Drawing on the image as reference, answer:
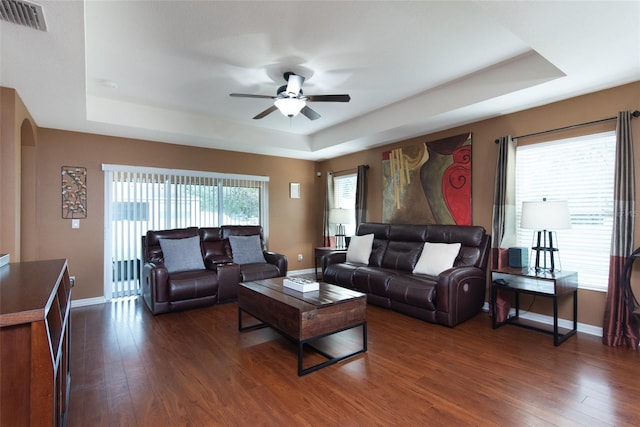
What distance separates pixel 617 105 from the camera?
304cm

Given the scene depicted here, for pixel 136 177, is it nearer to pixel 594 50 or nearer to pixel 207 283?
pixel 207 283

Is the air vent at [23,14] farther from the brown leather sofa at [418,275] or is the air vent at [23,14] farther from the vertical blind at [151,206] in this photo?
the brown leather sofa at [418,275]

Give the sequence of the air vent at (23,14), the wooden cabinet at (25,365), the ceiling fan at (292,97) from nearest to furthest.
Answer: the wooden cabinet at (25,365) < the air vent at (23,14) < the ceiling fan at (292,97)

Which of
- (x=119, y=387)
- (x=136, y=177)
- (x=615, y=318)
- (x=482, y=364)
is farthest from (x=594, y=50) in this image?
(x=136, y=177)

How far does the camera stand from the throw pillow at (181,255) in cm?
428

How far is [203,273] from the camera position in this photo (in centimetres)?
421

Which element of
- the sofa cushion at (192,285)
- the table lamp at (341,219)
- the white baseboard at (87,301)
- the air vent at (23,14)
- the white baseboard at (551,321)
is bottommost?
the white baseboard at (87,301)

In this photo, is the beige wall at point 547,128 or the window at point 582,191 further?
the window at point 582,191

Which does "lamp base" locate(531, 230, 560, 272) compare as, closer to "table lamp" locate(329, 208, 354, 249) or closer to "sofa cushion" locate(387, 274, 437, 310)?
"sofa cushion" locate(387, 274, 437, 310)

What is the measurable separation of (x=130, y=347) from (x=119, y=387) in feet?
2.48

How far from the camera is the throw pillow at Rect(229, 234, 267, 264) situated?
4934 mm

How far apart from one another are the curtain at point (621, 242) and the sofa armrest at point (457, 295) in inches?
45.5

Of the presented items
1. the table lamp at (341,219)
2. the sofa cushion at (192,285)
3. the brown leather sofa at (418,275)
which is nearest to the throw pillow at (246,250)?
the sofa cushion at (192,285)

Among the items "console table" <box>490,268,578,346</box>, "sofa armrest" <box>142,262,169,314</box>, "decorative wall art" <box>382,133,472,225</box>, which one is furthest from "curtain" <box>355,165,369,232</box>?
"sofa armrest" <box>142,262,169,314</box>
